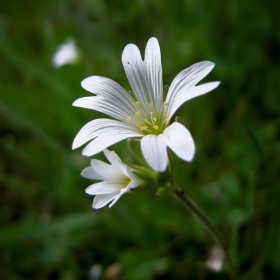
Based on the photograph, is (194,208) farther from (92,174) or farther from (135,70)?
(135,70)

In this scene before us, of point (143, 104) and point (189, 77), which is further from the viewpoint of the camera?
point (143, 104)

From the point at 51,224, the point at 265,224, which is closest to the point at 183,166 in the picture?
the point at 265,224

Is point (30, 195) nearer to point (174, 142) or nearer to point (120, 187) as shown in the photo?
point (120, 187)

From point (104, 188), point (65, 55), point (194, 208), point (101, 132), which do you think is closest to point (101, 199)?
point (104, 188)

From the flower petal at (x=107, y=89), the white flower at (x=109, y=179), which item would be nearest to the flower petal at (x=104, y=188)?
the white flower at (x=109, y=179)

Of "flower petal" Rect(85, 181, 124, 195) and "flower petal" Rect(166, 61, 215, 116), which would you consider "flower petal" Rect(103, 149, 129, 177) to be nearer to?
"flower petal" Rect(85, 181, 124, 195)

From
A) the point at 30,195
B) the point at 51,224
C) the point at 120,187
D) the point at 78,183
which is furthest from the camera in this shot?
the point at 30,195

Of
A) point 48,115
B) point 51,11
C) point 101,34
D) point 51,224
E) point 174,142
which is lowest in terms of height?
point 174,142
